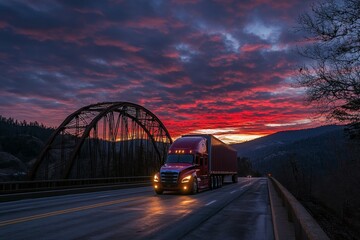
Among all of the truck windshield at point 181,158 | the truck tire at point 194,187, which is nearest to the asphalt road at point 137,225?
the truck tire at point 194,187

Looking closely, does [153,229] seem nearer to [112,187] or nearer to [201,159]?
[201,159]

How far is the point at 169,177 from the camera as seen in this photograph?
77.5 ft

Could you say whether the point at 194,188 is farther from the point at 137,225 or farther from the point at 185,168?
the point at 137,225

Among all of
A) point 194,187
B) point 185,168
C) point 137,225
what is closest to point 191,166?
point 185,168

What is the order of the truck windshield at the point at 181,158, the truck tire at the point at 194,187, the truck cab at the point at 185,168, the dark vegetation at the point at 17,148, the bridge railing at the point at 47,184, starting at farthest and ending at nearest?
the dark vegetation at the point at 17,148 < the truck windshield at the point at 181,158 < the truck tire at the point at 194,187 < the truck cab at the point at 185,168 < the bridge railing at the point at 47,184

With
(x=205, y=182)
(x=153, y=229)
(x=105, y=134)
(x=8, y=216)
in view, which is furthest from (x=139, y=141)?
(x=153, y=229)

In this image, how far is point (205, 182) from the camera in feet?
91.6

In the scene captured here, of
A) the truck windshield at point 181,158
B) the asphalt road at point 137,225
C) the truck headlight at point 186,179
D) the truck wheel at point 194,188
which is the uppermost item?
the truck windshield at point 181,158

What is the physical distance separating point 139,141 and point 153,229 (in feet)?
114

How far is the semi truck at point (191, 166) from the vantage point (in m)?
23.7

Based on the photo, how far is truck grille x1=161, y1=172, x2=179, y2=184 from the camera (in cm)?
2347

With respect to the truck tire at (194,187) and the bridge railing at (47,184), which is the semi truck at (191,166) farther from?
the bridge railing at (47,184)

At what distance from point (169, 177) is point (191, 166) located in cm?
206

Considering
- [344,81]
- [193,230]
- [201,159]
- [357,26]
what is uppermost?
[357,26]
